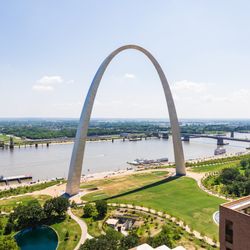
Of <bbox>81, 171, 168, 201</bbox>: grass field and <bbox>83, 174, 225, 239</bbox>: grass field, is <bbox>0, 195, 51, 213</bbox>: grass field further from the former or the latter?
<bbox>83, 174, 225, 239</bbox>: grass field

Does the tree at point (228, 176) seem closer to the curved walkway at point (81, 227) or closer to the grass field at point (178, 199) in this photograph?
the grass field at point (178, 199)

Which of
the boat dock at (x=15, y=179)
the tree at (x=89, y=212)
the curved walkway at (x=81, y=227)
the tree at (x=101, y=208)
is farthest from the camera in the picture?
the boat dock at (x=15, y=179)

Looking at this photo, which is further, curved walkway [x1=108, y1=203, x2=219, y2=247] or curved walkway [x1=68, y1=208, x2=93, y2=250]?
curved walkway [x1=68, y1=208, x2=93, y2=250]

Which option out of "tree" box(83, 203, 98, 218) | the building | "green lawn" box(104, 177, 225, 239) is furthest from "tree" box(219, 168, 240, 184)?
the building

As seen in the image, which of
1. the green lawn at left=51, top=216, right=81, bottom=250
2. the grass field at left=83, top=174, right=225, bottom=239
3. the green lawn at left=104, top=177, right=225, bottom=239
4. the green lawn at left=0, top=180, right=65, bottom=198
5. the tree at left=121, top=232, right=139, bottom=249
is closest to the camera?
the tree at left=121, top=232, right=139, bottom=249

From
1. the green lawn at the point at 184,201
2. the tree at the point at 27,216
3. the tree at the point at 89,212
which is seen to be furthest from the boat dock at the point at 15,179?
the tree at the point at 89,212

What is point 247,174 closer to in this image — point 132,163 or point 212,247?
point 212,247

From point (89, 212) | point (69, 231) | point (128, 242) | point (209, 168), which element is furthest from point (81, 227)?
point (209, 168)
